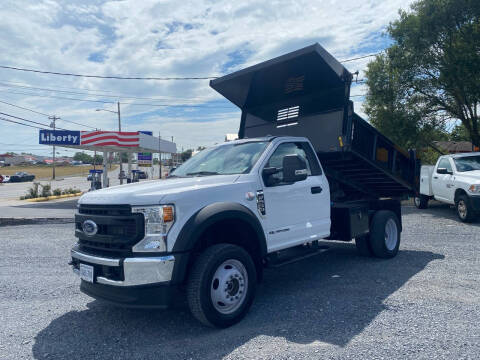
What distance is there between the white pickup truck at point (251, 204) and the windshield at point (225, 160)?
21mm

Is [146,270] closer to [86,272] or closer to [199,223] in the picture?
[199,223]

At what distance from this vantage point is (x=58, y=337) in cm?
376

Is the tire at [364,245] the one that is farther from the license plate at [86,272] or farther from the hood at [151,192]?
the license plate at [86,272]

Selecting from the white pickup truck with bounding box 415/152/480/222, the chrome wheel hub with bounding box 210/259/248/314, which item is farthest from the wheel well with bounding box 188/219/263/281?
the white pickup truck with bounding box 415/152/480/222

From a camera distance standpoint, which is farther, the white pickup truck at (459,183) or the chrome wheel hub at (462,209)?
the chrome wheel hub at (462,209)

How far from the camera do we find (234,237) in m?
4.38

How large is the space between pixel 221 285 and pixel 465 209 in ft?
28.2

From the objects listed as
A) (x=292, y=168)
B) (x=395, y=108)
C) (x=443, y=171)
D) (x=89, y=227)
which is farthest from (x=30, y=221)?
(x=395, y=108)

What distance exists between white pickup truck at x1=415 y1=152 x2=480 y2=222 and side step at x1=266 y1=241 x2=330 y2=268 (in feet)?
17.1

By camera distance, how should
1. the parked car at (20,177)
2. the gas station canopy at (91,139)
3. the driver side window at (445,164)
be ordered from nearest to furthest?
the driver side window at (445,164) → the gas station canopy at (91,139) → the parked car at (20,177)

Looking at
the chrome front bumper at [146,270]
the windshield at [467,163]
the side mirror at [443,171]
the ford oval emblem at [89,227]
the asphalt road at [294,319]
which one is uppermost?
the windshield at [467,163]

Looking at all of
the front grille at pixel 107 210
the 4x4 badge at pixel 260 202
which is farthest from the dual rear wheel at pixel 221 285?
the front grille at pixel 107 210

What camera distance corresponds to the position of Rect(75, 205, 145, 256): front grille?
3.54 m

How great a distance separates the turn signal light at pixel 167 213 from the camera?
3.51 meters
